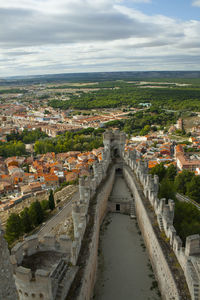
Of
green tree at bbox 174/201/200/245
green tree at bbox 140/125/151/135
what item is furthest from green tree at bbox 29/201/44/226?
green tree at bbox 140/125/151/135

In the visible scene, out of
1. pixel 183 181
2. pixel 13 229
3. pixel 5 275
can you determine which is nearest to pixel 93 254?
pixel 5 275

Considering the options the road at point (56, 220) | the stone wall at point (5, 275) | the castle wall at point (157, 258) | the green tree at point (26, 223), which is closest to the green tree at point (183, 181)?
the castle wall at point (157, 258)

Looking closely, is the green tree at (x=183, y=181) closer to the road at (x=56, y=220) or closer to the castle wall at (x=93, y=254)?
the castle wall at (x=93, y=254)

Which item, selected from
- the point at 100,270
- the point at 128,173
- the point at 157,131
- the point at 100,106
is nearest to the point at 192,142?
the point at 157,131

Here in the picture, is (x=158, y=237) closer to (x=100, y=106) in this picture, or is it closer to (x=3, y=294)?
(x=3, y=294)

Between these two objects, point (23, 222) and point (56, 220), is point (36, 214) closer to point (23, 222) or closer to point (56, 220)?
point (23, 222)
